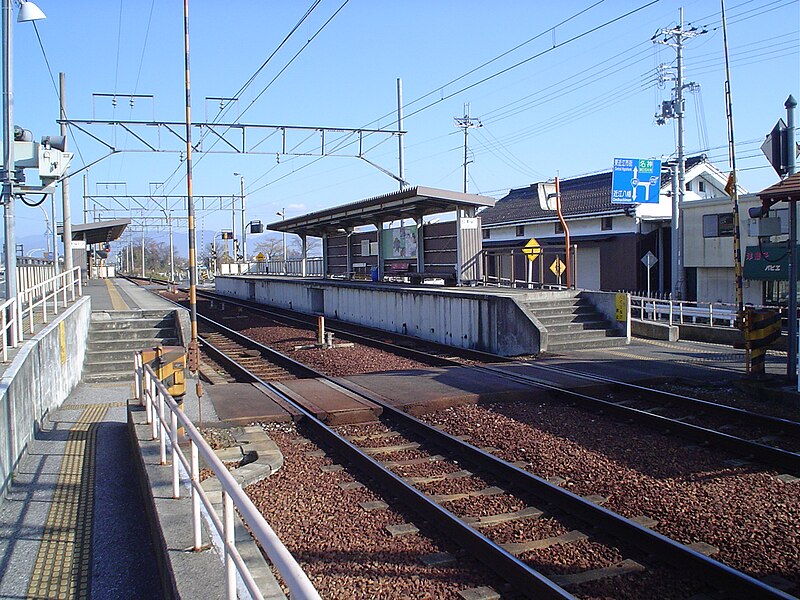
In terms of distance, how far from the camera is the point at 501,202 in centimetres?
4884

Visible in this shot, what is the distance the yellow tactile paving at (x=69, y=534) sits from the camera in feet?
15.5

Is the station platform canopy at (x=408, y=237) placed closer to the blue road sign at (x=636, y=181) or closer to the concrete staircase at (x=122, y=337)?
the concrete staircase at (x=122, y=337)

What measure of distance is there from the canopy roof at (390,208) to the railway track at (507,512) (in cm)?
1239

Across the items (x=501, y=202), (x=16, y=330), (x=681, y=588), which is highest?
(x=501, y=202)

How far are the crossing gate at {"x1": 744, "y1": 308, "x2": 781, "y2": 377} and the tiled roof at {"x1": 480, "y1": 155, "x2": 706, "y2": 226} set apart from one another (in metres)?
23.8

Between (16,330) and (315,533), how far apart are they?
655cm

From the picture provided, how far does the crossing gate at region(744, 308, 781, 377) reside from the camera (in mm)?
11359

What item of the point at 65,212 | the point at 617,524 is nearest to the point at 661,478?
the point at 617,524

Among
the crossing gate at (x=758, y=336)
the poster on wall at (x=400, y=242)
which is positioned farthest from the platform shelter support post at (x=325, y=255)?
the crossing gate at (x=758, y=336)

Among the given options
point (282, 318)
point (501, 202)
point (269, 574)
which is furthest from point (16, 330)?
point (501, 202)

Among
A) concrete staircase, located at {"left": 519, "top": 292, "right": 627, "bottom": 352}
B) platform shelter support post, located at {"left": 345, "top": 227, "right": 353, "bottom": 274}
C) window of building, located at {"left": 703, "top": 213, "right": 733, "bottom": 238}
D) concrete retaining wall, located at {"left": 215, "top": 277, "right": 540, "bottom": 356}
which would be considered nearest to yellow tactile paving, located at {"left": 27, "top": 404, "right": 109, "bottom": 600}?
concrete retaining wall, located at {"left": 215, "top": 277, "right": 540, "bottom": 356}

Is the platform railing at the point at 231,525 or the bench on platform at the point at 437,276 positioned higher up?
the bench on platform at the point at 437,276

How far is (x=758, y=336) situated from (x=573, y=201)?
97.5 feet

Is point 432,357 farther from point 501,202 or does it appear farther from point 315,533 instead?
point 501,202
